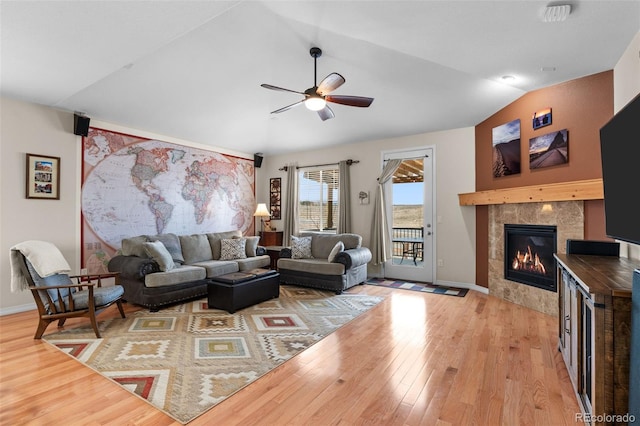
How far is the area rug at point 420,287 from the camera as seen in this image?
5.17m

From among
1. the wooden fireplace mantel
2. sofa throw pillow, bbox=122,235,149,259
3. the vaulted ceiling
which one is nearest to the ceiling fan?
the vaulted ceiling

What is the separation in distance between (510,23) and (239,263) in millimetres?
4869

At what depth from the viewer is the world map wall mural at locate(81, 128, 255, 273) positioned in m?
4.81

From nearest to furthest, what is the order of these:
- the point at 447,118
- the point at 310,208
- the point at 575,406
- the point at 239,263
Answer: the point at 575,406
the point at 447,118
the point at 239,263
the point at 310,208

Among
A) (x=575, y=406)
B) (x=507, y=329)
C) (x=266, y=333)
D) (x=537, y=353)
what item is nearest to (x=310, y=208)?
(x=266, y=333)

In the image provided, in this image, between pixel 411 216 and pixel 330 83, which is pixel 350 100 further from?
pixel 411 216

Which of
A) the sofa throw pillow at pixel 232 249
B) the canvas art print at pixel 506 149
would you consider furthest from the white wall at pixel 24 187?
the canvas art print at pixel 506 149

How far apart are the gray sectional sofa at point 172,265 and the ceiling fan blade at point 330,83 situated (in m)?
3.14

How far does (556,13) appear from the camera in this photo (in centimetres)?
254

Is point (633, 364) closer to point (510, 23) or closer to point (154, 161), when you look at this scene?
point (510, 23)

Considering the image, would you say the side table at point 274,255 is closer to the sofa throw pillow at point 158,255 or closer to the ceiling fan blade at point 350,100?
the sofa throw pillow at point 158,255

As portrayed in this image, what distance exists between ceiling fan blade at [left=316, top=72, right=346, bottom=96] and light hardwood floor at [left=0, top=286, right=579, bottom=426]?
2.64 m

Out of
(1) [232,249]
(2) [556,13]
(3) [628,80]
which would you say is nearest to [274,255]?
(1) [232,249]

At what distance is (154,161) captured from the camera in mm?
5566
